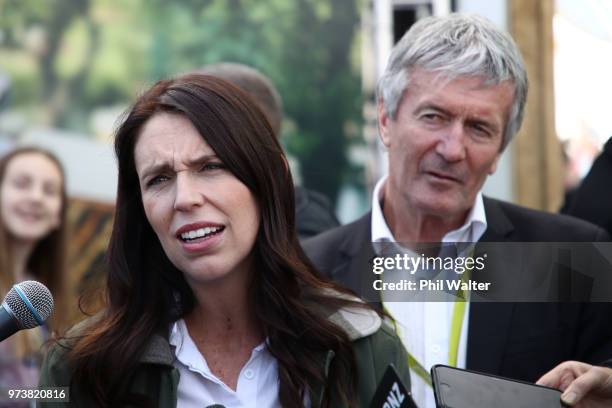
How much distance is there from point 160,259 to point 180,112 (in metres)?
0.43

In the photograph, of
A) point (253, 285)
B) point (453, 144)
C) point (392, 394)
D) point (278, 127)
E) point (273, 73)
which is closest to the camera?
point (392, 394)

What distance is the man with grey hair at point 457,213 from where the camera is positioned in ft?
9.70

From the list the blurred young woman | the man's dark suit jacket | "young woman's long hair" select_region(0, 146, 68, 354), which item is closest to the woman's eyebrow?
the blurred young woman

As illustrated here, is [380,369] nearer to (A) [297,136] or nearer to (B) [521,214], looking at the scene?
(B) [521,214]

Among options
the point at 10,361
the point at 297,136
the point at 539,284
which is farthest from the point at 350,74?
the point at 539,284

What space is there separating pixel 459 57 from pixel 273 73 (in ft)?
8.84

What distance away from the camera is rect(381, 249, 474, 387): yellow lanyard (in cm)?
298

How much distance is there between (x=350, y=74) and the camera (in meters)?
5.66

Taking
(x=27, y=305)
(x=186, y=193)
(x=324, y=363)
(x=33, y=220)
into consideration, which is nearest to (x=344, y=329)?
(x=324, y=363)

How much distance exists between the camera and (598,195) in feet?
11.4

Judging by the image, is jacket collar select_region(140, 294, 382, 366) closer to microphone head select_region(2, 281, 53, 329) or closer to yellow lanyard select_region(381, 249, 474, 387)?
yellow lanyard select_region(381, 249, 474, 387)

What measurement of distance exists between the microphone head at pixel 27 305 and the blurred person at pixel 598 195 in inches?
73.8

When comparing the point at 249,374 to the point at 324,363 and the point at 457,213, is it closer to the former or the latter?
the point at 324,363

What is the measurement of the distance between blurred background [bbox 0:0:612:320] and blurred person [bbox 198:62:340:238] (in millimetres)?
1216
